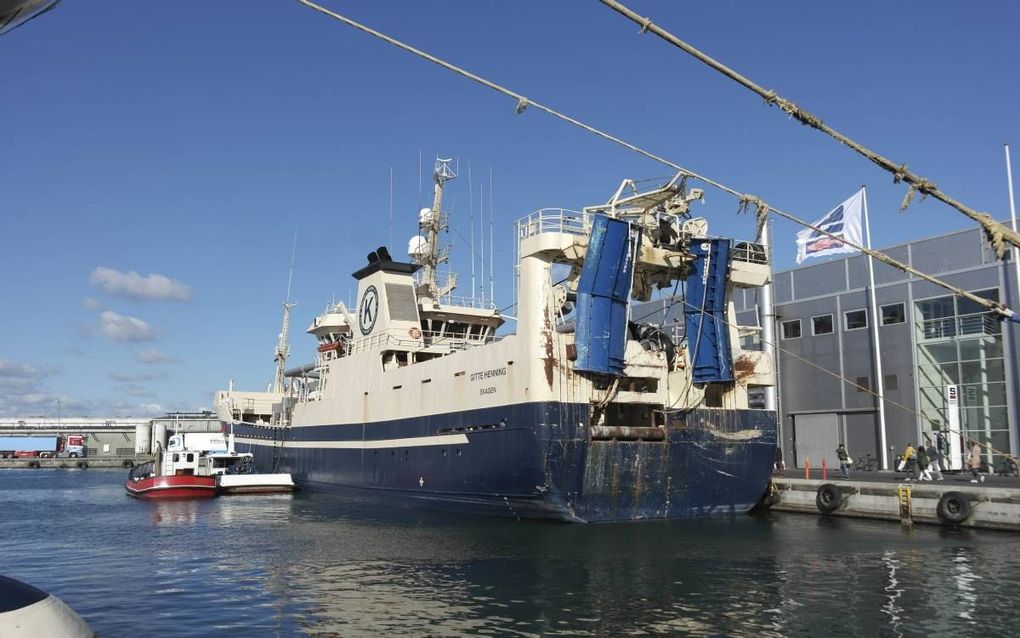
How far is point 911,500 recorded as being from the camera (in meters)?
24.2

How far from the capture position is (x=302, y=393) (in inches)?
1697

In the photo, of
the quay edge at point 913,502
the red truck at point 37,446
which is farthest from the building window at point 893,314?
the red truck at point 37,446

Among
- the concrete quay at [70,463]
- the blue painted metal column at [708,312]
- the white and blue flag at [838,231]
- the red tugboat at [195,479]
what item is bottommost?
the concrete quay at [70,463]

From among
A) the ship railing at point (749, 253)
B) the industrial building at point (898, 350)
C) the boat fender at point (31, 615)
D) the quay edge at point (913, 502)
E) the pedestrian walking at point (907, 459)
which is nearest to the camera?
the boat fender at point (31, 615)

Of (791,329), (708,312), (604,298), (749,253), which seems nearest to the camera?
(604,298)

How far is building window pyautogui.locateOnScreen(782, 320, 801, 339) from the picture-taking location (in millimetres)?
39906

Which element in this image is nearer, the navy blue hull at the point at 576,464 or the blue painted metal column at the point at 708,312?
the navy blue hull at the point at 576,464

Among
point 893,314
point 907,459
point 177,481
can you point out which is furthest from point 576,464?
point 177,481

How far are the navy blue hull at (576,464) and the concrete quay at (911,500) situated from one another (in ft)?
6.67

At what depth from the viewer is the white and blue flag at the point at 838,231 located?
34.3 meters

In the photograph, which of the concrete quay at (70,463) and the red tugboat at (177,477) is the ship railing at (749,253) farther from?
the concrete quay at (70,463)

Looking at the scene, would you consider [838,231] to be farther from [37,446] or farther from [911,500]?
[37,446]

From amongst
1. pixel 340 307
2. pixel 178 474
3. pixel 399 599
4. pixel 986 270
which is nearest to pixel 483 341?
pixel 340 307

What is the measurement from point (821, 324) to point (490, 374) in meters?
20.4
